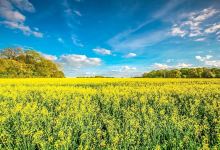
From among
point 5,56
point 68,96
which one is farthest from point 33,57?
point 68,96

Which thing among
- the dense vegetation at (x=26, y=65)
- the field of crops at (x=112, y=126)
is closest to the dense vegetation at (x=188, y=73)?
the dense vegetation at (x=26, y=65)

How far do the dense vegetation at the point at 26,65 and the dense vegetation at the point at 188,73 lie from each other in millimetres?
27674

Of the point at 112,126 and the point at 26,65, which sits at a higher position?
the point at 26,65

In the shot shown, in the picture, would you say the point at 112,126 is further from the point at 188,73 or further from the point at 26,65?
the point at 26,65

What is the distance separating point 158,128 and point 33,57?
233ft

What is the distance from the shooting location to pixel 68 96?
51.6ft

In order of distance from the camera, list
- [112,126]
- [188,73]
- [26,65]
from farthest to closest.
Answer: [26,65] → [188,73] → [112,126]

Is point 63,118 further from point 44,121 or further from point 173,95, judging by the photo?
point 173,95

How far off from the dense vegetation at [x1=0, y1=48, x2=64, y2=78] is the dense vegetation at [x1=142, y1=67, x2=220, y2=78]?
27.7 metres

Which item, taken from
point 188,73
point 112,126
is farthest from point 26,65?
point 112,126

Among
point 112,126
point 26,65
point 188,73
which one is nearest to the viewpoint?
point 112,126

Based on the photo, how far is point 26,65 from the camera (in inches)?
2571

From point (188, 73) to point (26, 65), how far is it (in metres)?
39.5

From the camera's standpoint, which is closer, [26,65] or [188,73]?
[188,73]
